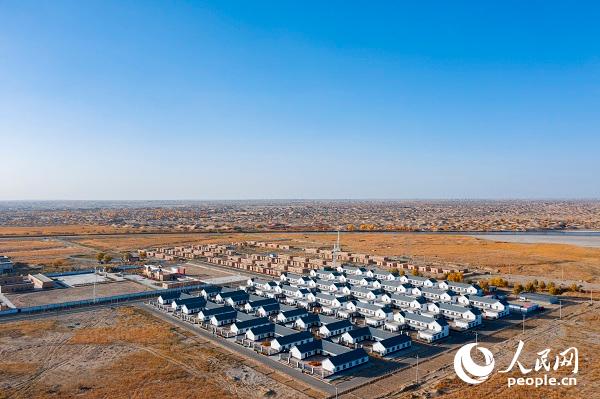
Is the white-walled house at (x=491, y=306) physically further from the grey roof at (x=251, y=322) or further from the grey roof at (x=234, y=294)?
the grey roof at (x=234, y=294)

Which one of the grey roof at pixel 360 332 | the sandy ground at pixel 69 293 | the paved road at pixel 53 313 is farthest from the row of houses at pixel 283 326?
the sandy ground at pixel 69 293

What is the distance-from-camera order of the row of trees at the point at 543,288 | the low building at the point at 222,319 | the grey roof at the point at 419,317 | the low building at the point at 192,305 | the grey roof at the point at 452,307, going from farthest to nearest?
the row of trees at the point at 543,288 < the low building at the point at 192,305 < the grey roof at the point at 452,307 < the low building at the point at 222,319 < the grey roof at the point at 419,317

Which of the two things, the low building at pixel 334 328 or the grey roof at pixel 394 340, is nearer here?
the grey roof at pixel 394 340

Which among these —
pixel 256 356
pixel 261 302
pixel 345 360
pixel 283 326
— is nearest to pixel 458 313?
pixel 345 360

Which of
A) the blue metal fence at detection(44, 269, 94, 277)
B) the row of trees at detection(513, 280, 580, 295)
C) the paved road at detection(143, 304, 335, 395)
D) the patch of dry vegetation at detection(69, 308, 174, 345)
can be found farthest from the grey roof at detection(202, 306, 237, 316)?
the blue metal fence at detection(44, 269, 94, 277)

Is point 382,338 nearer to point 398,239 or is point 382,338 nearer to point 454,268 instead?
point 454,268

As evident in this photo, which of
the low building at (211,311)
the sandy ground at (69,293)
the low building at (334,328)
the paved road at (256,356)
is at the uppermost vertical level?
the low building at (211,311)

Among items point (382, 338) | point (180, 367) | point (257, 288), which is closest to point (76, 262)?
point (257, 288)
